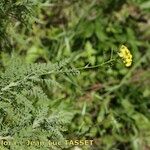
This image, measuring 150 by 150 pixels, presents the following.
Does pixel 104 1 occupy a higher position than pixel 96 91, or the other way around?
pixel 104 1

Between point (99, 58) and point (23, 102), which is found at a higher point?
point (99, 58)

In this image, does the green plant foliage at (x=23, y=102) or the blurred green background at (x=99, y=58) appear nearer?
the green plant foliage at (x=23, y=102)

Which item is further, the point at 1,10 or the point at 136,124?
the point at 136,124

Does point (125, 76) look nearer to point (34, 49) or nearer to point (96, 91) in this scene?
point (96, 91)

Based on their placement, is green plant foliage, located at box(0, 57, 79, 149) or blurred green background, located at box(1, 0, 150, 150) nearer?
green plant foliage, located at box(0, 57, 79, 149)

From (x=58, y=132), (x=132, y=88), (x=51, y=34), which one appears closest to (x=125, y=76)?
(x=132, y=88)

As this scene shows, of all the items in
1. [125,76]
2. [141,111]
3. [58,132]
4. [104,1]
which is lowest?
[58,132]

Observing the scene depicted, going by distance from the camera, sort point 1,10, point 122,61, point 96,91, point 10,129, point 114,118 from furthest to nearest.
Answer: point 96,91
point 114,118
point 1,10
point 10,129
point 122,61

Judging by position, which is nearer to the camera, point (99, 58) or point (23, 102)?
point (23, 102)
